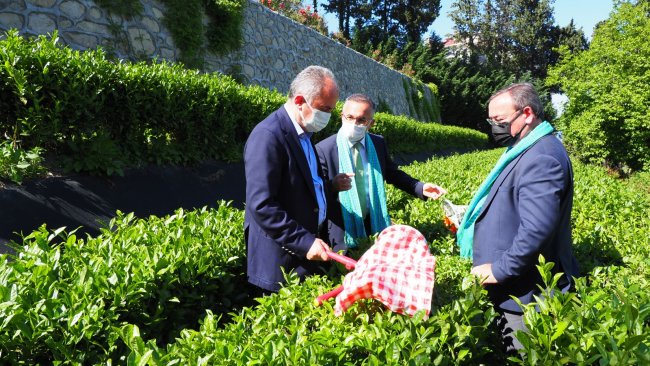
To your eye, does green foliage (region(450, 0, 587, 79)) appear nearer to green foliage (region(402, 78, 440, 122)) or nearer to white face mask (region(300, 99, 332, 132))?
green foliage (region(402, 78, 440, 122))

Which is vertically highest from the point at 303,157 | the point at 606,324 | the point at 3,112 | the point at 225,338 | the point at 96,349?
the point at 3,112

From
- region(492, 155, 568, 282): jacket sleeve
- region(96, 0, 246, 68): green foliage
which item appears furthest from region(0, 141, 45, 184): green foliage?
region(96, 0, 246, 68): green foliage

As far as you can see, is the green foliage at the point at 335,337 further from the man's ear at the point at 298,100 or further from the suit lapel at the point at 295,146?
the man's ear at the point at 298,100

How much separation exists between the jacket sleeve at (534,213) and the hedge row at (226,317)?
24 cm

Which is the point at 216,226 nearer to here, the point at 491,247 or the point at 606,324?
the point at 491,247

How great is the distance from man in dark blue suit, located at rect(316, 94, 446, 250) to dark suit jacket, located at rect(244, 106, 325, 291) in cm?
85

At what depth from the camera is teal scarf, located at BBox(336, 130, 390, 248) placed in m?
3.74

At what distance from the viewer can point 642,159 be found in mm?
18609

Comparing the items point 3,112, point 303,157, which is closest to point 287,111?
point 303,157

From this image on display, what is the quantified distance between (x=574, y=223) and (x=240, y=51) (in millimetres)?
9596

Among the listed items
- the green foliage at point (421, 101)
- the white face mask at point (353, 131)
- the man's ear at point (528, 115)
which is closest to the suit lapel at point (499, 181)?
the man's ear at point (528, 115)

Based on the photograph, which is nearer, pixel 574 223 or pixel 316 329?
pixel 316 329

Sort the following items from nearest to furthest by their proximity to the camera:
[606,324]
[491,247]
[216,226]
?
1. [606,324]
2. [491,247]
3. [216,226]

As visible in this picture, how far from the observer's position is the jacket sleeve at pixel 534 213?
7.60ft
